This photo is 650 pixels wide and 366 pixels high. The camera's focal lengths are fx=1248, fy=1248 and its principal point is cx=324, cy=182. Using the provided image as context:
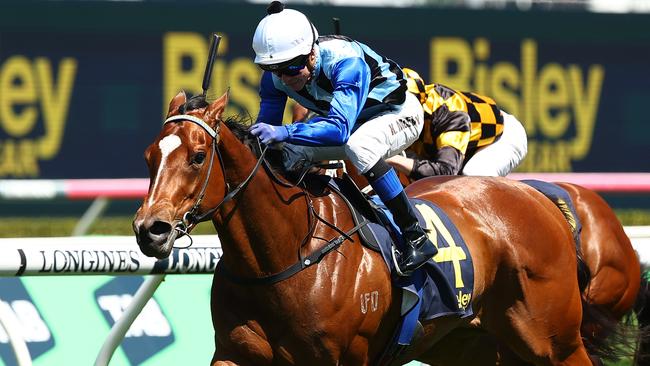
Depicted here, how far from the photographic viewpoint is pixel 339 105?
3.63 meters

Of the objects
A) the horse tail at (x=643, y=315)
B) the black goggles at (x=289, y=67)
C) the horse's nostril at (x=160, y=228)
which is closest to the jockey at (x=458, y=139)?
the horse tail at (x=643, y=315)

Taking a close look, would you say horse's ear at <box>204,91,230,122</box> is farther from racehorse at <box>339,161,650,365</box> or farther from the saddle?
racehorse at <box>339,161,650,365</box>

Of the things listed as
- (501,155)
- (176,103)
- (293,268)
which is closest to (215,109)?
(176,103)

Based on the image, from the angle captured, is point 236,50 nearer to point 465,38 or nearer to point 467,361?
point 465,38

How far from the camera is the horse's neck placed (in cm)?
354

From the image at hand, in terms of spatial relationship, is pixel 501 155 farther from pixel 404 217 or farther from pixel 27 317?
pixel 27 317

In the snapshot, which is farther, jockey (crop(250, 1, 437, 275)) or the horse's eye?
jockey (crop(250, 1, 437, 275))

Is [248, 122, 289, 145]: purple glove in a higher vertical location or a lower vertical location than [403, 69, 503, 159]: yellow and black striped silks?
higher

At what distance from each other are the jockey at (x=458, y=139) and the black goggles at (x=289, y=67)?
122 centimetres

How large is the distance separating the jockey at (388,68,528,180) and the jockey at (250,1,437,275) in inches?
29.8

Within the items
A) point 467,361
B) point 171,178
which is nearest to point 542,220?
point 467,361

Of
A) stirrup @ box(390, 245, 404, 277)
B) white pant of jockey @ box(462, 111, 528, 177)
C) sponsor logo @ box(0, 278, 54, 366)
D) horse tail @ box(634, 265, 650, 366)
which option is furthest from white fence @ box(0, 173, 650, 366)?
horse tail @ box(634, 265, 650, 366)

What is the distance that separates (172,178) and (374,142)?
0.78 metres

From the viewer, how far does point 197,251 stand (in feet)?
14.7
